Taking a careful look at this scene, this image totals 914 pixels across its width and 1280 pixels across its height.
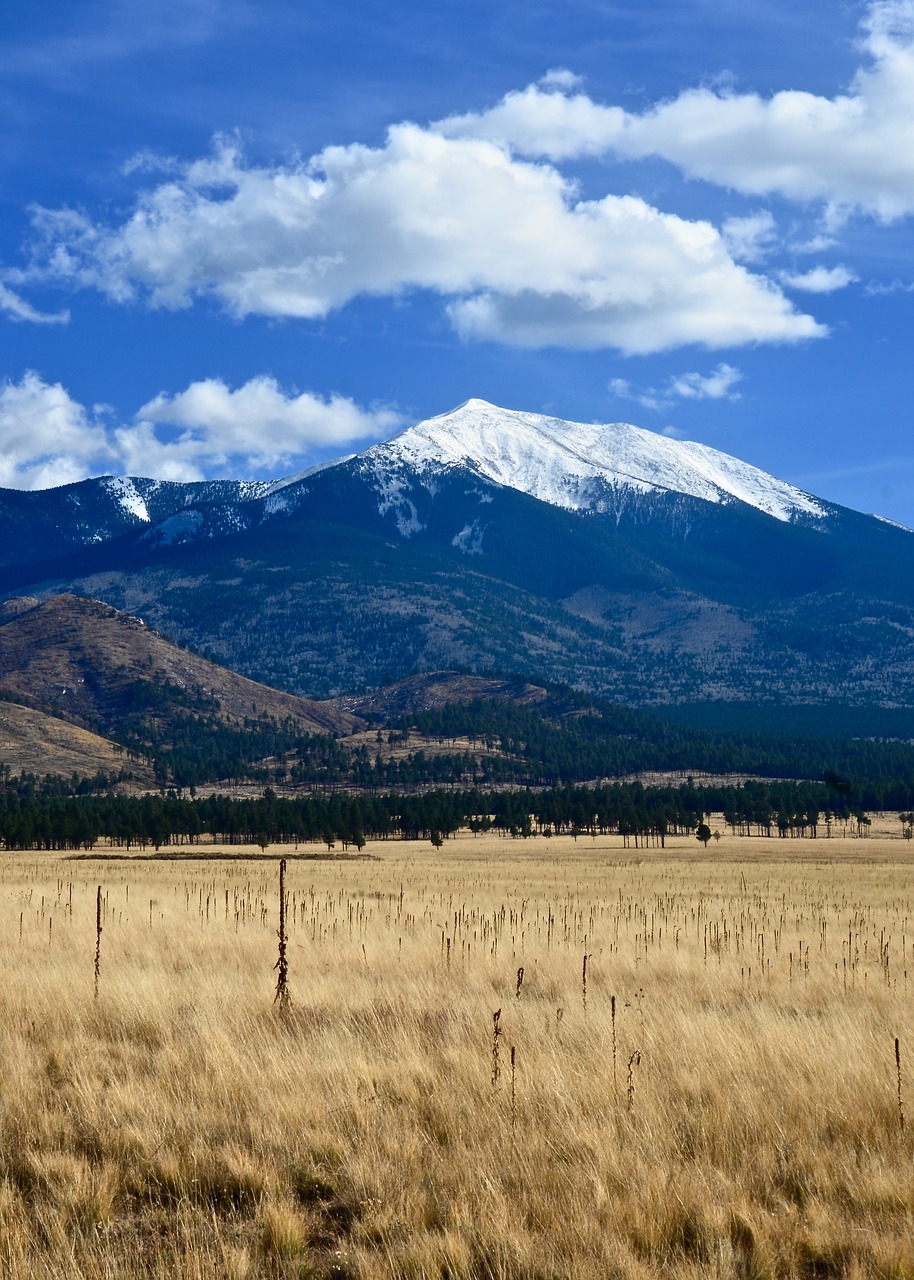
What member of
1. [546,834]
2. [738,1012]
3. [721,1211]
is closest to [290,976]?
[738,1012]

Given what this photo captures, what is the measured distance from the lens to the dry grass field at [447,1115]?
23.1 feet

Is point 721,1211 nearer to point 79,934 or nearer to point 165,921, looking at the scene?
point 79,934

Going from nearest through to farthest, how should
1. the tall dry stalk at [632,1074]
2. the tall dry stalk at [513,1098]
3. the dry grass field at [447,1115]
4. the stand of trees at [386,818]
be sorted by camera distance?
the dry grass field at [447,1115] → the tall dry stalk at [513,1098] → the tall dry stalk at [632,1074] → the stand of trees at [386,818]

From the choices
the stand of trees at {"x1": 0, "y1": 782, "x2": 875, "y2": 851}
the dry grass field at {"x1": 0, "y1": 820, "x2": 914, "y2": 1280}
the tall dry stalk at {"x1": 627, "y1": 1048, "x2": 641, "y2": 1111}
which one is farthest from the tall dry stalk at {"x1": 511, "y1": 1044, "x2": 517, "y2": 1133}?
the stand of trees at {"x1": 0, "y1": 782, "x2": 875, "y2": 851}

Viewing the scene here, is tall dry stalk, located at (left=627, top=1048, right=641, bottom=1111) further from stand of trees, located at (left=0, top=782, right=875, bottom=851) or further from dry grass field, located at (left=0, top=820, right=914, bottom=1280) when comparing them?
stand of trees, located at (left=0, top=782, right=875, bottom=851)

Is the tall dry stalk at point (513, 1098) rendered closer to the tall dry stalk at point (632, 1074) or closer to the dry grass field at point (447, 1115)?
the dry grass field at point (447, 1115)

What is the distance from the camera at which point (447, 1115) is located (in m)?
9.42

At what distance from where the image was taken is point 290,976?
53.7ft

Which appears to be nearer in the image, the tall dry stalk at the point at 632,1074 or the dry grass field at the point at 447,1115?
the dry grass field at the point at 447,1115

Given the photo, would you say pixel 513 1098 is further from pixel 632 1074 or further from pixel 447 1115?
pixel 632 1074

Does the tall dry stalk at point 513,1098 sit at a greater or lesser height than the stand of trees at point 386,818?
greater

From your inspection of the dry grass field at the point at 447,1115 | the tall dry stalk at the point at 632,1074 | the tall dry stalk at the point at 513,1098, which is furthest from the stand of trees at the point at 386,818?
the tall dry stalk at the point at 513,1098

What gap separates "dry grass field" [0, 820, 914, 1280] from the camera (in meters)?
7.03

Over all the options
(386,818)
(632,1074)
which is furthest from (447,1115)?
(386,818)
